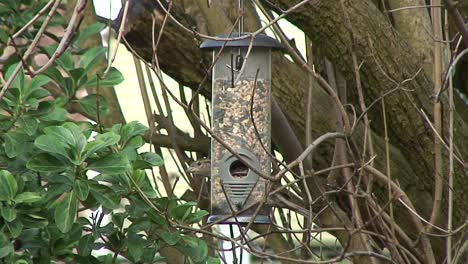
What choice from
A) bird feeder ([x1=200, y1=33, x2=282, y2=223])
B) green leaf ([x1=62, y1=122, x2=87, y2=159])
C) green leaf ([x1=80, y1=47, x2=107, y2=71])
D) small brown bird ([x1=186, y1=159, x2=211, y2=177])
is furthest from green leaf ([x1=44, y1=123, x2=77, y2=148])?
small brown bird ([x1=186, y1=159, x2=211, y2=177])

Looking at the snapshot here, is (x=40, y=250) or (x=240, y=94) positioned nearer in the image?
(x=40, y=250)

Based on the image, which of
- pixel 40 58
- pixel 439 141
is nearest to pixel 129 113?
pixel 40 58

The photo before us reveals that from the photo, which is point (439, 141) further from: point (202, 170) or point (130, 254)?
point (130, 254)

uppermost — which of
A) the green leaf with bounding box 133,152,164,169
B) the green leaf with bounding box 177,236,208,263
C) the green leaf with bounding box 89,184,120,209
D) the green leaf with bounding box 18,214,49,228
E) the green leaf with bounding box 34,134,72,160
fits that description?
the green leaf with bounding box 34,134,72,160

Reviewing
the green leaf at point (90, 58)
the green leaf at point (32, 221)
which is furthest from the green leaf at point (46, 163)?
the green leaf at point (90, 58)

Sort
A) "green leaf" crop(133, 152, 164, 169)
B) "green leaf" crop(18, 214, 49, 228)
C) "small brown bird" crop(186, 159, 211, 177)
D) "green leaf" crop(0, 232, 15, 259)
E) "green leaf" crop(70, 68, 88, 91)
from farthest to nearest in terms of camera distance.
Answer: "small brown bird" crop(186, 159, 211, 177), "green leaf" crop(70, 68, 88, 91), "green leaf" crop(133, 152, 164, 169), "green leaf" crop(18, 214, 49, 228), "green leaf" crop(0, 232, 15, 259)

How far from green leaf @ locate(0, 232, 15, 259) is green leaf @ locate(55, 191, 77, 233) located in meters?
0.14

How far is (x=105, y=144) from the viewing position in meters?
3.01

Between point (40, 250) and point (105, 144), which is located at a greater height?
point (105, 144)

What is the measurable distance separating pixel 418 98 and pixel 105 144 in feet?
4.33

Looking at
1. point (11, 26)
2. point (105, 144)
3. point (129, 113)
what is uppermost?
point (11, 26)

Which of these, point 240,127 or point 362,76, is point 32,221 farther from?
point 362,76

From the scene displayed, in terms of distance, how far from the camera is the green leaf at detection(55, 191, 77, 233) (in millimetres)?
2984

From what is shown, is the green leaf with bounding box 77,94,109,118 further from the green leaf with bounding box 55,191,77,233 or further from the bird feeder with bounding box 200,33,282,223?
the green leaf with bounding box 55,191,77,233
